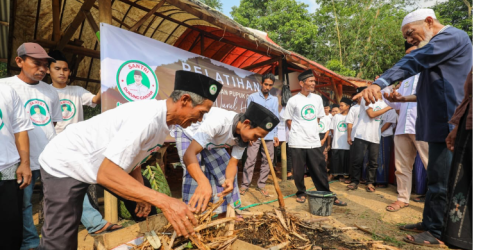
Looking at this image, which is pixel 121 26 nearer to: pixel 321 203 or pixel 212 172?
pixel 212 172

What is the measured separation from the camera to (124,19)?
18.7 ft

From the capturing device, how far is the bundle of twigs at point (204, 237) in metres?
1.85

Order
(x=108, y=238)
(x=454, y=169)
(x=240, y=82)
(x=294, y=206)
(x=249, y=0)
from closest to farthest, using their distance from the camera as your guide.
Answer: (x=454, y=169), (x=108, y=238), (x=294, y=206), (x=240, y=82), (x=249, y=0)

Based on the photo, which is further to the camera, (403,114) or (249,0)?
(249,0)

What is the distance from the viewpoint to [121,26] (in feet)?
18.6

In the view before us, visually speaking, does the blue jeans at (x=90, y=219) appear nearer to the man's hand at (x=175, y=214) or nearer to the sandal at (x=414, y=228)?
the man's hand at (x=175, y=214)

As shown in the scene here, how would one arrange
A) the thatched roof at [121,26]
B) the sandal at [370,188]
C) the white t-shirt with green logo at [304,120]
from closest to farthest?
1. the thatched roof at [121,26]
2. the white t-shirt with green logo at [304,120]
3. the sandal at [370,188]

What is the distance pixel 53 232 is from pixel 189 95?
123 cm

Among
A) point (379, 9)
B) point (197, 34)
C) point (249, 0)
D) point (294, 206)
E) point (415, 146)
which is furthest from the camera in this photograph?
point (249, 0)

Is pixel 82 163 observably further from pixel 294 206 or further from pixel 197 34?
pixel 197 34

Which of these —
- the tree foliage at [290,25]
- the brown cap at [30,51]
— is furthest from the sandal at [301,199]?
→ the tree foliage at [290,25]

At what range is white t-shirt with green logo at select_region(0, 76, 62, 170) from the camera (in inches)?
103

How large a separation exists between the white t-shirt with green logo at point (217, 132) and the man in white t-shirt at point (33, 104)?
1.60 m

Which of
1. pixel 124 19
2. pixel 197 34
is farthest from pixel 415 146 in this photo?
pixel 124 19
